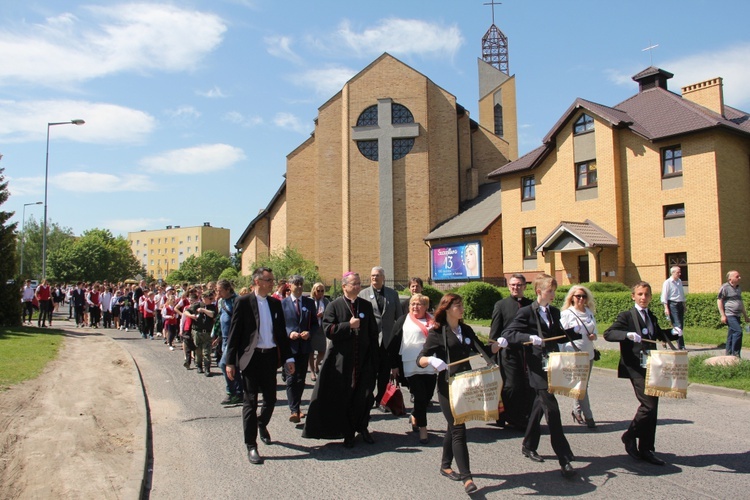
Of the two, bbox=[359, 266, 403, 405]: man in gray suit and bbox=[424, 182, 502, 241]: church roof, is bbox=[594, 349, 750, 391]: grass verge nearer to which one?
bbox=[359, 266, 403, 405]: man in gray suit

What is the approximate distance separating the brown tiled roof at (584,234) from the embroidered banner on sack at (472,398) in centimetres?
2162

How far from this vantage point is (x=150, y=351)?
15.5 metres

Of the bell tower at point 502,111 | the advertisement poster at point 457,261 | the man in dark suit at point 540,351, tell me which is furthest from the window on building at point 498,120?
the man in dark suit at point 540,351

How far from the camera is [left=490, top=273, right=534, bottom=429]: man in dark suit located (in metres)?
6.77

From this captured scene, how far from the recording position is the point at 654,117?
25.7m

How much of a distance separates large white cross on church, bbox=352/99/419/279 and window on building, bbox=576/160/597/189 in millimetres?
15486

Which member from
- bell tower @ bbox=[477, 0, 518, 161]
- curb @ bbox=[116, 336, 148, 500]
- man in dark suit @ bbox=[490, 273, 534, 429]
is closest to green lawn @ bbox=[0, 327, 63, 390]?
curb @ bbox=[116, 336, 148, 500]

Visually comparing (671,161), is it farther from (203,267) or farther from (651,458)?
(203,267)

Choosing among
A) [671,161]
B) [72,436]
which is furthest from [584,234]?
[72,436]

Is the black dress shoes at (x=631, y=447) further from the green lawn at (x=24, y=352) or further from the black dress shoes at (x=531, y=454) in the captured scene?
the green lawn at (x=24, y=352)

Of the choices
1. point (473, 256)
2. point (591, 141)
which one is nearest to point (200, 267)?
point (473, 256)

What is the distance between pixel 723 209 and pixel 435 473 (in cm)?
2219

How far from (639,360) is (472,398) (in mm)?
2057

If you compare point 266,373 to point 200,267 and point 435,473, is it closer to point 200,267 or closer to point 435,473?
point 435,473
